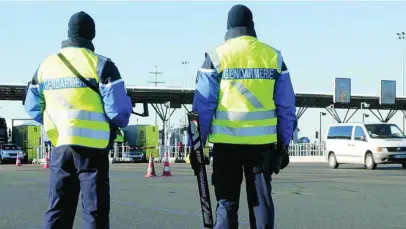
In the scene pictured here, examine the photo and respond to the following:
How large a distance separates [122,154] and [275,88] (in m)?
38.0

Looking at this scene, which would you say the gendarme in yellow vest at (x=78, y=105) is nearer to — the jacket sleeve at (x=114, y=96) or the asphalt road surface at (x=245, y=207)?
the jacket sleeve at (x=114, y=96)

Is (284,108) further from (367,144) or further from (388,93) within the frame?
(388,93)

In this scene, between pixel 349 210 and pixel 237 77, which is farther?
pixel 349 210

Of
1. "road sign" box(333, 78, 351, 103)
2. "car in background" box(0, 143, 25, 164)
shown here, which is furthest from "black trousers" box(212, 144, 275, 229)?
"road sign" box(333, 78, 351, 103)

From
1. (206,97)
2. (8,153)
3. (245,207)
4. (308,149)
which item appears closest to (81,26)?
(206,97)

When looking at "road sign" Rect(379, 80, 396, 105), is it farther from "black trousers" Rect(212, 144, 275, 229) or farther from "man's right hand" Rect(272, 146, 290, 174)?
"black trousers" Rect(212, 144, 275, 229)

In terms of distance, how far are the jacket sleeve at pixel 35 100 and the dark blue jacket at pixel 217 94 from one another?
1.28 metres

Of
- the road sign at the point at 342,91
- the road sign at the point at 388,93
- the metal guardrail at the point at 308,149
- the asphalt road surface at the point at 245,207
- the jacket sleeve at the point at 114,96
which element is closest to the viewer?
the jacket sleeve at the point at 114,96

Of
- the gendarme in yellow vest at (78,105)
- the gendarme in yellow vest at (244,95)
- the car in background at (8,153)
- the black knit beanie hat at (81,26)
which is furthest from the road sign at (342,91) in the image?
the gendarme in yellow vest at (78,105)

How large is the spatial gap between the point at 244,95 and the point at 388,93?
50.1 m

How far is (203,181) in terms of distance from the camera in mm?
4879

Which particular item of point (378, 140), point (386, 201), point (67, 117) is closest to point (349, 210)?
point (386, 201)

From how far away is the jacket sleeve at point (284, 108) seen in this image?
16.2 ft

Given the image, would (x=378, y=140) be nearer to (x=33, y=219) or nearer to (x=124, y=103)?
(x=33, y=219)
